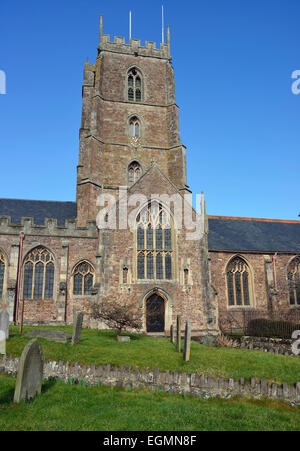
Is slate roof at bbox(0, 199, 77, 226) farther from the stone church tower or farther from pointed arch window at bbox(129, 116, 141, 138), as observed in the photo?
pointed arch window at bbox(129, 116, 141, 138)

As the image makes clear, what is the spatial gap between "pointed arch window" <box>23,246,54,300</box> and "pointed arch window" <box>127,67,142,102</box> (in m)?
17.9

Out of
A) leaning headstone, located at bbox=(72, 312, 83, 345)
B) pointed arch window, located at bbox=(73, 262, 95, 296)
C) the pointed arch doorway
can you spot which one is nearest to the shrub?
the pointed arch doorway

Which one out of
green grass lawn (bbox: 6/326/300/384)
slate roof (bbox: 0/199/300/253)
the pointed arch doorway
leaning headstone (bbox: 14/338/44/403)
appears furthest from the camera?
slate roof (bbox: 0/199/300/253)

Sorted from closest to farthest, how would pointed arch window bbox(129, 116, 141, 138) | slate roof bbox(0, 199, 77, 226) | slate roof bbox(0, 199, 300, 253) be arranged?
slate roof bbox(0, 199, 77, 226)
slate roof bbox(0, 199, 300, 253)
pointed arch window bbox(129, 116, 141, 138)

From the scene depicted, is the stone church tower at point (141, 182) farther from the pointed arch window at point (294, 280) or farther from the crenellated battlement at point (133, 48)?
the pointed arch window at point (294, 280)

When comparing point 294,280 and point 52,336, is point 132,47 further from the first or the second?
point 52,336

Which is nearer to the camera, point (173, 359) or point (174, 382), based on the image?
point (174, 382)

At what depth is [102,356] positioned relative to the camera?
1209cm

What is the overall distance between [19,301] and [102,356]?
11763mm

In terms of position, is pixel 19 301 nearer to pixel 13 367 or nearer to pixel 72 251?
pixel 72 251

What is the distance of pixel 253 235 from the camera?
29.6 metres

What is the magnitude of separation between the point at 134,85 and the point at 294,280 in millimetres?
22667

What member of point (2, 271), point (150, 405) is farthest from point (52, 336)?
point (2, 271)

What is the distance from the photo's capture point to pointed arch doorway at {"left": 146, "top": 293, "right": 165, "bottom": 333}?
21750mm
